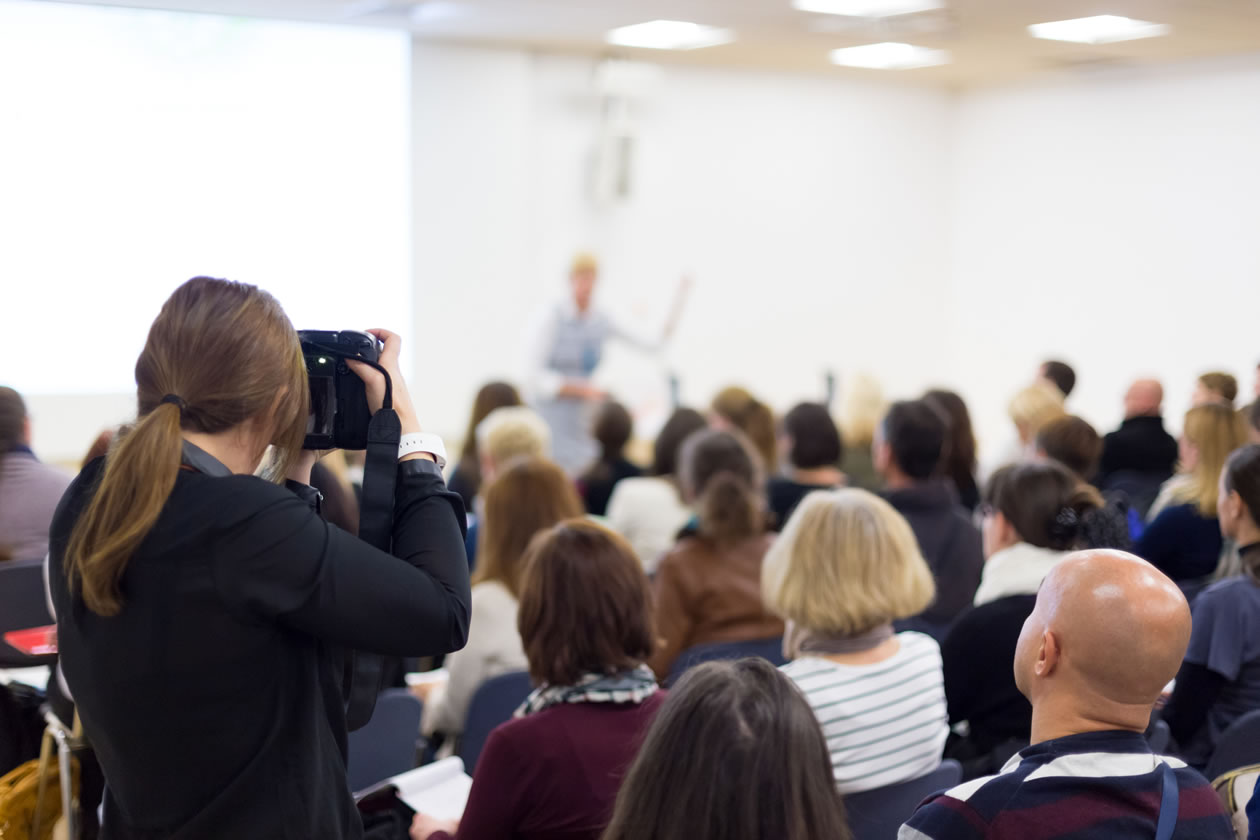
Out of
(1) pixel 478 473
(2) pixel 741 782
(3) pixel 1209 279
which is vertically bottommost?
(1) pixel 478 473

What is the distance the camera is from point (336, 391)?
1511 mm

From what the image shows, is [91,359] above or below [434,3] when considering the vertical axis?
below

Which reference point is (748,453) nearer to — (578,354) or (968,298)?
(578,354)

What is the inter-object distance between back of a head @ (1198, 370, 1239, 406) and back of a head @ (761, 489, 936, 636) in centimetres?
259

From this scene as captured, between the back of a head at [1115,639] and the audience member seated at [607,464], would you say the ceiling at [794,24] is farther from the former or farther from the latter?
the back of a head at [1115,639]

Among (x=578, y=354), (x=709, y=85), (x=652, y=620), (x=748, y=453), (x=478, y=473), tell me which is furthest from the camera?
(x=709, y=85)

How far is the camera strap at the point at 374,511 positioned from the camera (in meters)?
1.43

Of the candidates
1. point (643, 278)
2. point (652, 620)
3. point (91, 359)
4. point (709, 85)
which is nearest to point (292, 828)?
point (652, 620)

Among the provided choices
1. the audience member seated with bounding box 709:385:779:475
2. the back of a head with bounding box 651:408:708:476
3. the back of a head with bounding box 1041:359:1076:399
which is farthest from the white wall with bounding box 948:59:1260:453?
the back of a head with bounding box 651:408:708:476

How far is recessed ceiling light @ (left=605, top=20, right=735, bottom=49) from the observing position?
7.32m

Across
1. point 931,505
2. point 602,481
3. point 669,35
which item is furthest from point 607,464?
point 669,35

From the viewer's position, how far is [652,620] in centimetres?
198

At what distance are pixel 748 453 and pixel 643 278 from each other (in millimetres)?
5508

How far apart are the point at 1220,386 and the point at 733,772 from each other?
4.05 m
